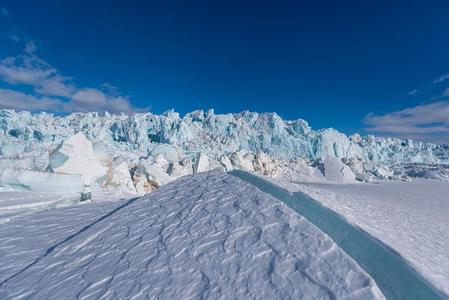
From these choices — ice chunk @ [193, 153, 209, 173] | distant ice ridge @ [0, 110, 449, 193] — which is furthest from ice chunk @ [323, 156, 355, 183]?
ice chunk @ [193, 153, 209, 173]

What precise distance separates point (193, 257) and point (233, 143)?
41.2 m

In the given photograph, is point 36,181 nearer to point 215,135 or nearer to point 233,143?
point 233,143

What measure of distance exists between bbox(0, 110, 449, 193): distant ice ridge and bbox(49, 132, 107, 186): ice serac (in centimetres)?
546

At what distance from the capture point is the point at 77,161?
25.2ft

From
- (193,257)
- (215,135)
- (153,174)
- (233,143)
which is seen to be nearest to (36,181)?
(153,174)

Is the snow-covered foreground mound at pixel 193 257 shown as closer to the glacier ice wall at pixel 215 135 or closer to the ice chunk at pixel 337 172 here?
the ice chunk at pixel 337 172

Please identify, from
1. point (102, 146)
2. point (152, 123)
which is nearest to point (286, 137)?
point (152, 123)

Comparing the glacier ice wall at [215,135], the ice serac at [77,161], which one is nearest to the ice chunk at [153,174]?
the ice serac at [77,161]

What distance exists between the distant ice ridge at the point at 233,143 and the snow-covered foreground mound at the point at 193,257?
34.3ft

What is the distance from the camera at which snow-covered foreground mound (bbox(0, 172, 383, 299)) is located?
1744mm

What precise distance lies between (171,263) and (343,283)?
1108mm

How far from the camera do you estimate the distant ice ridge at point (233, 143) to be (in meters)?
17.7

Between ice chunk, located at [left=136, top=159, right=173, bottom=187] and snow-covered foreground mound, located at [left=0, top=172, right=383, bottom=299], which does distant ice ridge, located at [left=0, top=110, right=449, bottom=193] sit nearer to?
ice chunk, located at [left=136, top=159, right=173, bottom=187]

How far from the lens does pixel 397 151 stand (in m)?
48.3
